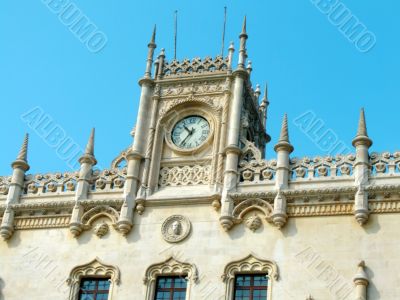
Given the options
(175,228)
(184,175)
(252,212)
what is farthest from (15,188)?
(252,212)

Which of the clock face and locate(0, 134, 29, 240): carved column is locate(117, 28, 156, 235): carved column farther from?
locate(0, 134, 29, 240): carved column

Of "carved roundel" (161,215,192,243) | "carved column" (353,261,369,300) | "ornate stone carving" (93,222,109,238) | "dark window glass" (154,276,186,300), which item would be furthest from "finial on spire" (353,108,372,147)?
"ornate stone carving" (93,222,109,238)

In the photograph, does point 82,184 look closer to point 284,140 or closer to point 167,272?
point 167,272

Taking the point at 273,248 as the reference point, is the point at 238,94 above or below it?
above

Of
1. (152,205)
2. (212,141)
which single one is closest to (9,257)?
(152,205)

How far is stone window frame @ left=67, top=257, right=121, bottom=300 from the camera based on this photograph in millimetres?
31719

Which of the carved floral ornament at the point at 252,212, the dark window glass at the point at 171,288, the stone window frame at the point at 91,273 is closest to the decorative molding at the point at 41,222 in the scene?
the stone window frame at the point at 91,273

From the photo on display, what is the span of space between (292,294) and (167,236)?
14.2 feet

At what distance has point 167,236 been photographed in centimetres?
3191

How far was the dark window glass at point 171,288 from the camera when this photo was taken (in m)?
31.1

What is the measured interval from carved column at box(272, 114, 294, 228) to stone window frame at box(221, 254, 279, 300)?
1.22m

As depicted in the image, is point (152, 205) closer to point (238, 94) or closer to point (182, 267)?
point (182, 267)

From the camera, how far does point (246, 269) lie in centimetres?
3073

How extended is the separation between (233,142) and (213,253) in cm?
364
